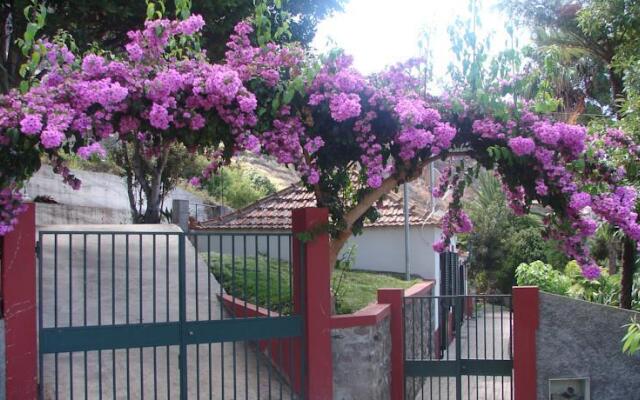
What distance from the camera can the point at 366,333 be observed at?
7.83m

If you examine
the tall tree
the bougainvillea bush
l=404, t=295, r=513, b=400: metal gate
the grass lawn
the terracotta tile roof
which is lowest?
l=404, t=295, r=513, b=400: metal gate

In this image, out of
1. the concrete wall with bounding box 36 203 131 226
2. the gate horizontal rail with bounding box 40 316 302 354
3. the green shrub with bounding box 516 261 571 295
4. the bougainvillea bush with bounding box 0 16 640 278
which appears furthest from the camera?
the green shrub with bounding box 516 261 571 295

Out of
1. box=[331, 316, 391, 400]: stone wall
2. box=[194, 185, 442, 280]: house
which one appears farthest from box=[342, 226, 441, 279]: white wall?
box=[331, 316, 391, 400]: stone wall

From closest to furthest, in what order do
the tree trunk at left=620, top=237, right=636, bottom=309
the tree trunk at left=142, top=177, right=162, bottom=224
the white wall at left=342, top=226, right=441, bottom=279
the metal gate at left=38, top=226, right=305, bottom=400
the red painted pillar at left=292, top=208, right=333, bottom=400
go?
the metal gate at left=38, top=226, right=305, bottom=400 → the red painted pillar at left=292, top=208, right=333, bottom=400 → the tree trunk at left=620, top=237, right=636, bottom=309 → the white wall at left=342, top=226, right=441, bottom=279 → the tree trunk at left=142, top=177, right=162, bottom=224

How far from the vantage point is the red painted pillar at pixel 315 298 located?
23.3ft

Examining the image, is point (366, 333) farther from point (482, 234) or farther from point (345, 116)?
point (482, 234)

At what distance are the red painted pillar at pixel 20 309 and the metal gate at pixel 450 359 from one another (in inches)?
207

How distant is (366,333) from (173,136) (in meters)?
3.30

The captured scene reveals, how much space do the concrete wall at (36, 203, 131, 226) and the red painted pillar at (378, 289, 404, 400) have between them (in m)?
10.1

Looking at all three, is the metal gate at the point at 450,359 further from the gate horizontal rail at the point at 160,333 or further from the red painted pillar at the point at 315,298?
the gate horizontal rail at the point at 160,333

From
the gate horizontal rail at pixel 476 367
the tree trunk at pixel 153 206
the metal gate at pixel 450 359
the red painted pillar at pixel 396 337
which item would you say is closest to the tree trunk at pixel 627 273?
the metal gate at pixel 450 359

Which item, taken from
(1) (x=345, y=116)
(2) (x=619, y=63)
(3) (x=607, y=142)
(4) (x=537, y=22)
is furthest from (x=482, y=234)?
(1) (x=345, y=116)

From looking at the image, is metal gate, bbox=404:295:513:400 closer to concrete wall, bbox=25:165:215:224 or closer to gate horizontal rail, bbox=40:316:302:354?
gate horizontal rail, bbox=40:316:302:354

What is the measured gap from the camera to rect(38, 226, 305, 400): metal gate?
19.8 feet
